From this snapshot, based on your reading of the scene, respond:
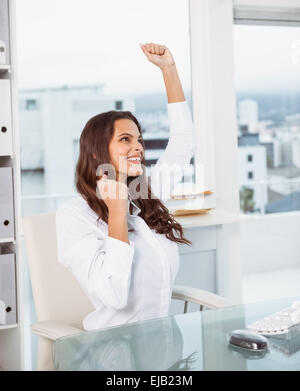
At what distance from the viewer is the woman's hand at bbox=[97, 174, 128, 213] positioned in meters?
1.49

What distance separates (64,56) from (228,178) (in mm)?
1052

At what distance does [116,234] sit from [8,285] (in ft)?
3.07

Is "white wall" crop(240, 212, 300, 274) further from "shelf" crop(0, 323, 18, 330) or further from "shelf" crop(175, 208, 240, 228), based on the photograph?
"shelf" crop(0, 323, 18, 330)

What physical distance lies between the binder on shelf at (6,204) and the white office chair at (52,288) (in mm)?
456

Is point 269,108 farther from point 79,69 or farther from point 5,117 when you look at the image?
point 5,117

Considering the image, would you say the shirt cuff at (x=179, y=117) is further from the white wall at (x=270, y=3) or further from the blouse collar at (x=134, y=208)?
the white wall at (x=270, y=3)


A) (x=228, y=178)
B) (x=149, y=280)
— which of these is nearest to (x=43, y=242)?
(x=149, y=280)

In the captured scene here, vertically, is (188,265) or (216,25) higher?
(216,25)

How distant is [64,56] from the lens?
253 cm

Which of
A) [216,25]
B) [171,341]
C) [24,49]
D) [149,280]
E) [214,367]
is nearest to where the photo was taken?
[214,367]

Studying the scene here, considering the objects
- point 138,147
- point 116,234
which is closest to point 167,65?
point 138,147

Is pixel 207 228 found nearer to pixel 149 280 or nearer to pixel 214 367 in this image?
pixel 149 280

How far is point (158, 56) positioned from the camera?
187cm
